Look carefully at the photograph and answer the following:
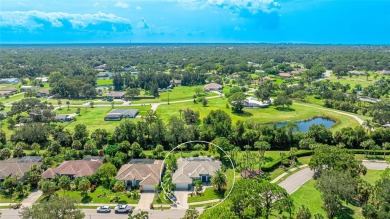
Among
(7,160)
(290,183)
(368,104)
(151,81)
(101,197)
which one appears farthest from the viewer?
(151,81)

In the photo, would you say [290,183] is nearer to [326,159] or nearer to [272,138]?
[326,159]

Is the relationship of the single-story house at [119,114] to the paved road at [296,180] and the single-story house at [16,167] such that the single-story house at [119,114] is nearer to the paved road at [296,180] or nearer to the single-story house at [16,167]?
the single-story house at [16,167]

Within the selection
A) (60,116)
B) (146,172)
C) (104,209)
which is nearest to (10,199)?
(104,209)

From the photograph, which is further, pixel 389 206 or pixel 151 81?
pixel 151 81

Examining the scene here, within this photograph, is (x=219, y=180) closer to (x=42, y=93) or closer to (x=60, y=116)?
(x=60, y=116)

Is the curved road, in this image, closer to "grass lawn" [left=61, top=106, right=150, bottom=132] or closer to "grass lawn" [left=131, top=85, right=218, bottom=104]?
"grass lawn" [left=61, top=106, right=150, bottom=132]

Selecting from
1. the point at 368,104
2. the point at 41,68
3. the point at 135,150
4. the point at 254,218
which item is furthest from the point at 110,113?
the point at 41,68

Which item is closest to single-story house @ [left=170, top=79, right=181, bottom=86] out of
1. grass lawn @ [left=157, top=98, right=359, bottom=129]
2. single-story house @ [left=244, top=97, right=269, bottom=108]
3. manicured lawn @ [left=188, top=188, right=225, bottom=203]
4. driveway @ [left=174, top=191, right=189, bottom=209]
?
grass lawn @ [left=157, top=98, right=359, bottom=129]

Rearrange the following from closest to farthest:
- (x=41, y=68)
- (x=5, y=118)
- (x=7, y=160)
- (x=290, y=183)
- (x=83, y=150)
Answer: (x=290, y=183)
(x=7, y=160)
(x=83, y=150)
(x=5, y=118)
(x=41, y=68)
